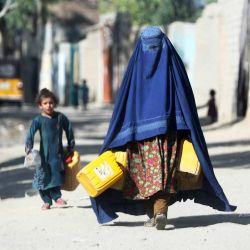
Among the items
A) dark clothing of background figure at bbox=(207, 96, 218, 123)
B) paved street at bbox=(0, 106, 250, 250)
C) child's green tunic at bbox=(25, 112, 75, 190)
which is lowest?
dark clothing of background figure at bbox=(207, 96, 218, 123)

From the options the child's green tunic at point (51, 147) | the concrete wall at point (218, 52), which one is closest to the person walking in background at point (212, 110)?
the concrete wall at point (218, 52)

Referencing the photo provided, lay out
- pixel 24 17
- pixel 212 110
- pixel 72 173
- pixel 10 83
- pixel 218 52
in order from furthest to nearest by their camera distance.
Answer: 1. pixel 24 17
2. pixel 10 83
3. pixel 218 52
4. pixel 212 110
5. pixel 72 173

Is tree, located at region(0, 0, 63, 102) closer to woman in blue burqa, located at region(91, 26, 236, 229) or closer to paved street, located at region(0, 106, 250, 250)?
paved street, located at region(0, 106, 250, 250)

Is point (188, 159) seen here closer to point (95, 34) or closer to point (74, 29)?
point (95, 34)

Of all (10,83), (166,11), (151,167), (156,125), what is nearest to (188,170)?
(151,167)

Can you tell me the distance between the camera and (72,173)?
10.1 metres

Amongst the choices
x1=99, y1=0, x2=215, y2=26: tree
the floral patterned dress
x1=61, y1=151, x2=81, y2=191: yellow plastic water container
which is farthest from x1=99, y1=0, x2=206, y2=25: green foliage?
the floral patterned dress

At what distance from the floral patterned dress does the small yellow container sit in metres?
0.15

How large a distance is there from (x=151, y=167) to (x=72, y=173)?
2155 mm

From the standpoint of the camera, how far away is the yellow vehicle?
1839 inches

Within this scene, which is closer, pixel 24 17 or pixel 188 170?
pixel 188 170

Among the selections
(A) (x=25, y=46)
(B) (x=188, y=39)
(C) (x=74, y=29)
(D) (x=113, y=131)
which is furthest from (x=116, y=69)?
(D) (x=113, y=131)

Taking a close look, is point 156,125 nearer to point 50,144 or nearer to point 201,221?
point 201,221

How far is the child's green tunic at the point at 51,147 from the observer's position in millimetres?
9906
